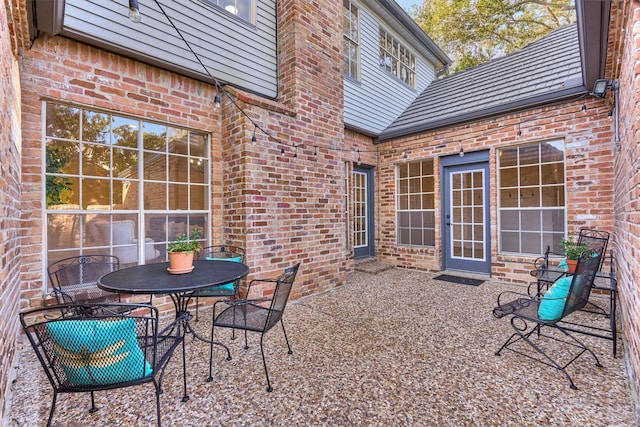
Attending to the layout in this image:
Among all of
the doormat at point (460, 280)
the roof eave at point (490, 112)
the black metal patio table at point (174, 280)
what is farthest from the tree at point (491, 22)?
the black metal patio table at point (174, 280)

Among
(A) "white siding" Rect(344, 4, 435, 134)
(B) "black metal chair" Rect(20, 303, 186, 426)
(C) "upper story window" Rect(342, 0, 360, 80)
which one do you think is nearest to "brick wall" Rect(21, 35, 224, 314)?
(B) "black metal chair" Rect(20, 303, 186, 426)

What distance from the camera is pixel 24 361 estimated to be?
2.52m

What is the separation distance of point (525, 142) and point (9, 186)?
628 centimetres

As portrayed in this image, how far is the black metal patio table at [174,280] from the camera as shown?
204 cm

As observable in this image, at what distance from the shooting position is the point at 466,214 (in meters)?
5.77

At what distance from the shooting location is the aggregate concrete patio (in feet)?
6.18

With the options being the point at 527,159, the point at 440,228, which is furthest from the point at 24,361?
the point at 527,159

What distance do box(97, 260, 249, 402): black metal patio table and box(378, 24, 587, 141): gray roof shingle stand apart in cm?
492

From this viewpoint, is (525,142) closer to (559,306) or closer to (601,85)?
(601,85)

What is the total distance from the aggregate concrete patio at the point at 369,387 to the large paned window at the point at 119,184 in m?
1.13

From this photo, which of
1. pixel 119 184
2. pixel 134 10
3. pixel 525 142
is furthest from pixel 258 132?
pixel 525 142

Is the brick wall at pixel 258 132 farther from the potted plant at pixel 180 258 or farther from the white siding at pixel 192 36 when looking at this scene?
the potted plant at pixel 180 258

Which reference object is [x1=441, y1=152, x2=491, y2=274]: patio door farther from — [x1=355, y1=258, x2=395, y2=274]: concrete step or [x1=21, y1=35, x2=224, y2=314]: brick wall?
[x1=21, y1=35, x2=224, y2=314]: brick wall

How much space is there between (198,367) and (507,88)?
6.51 metres
